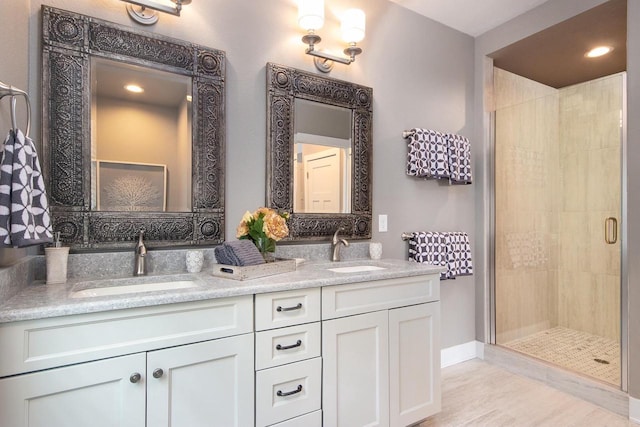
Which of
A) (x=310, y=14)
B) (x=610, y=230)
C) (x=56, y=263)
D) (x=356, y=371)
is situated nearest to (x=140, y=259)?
(x=56, y=263)

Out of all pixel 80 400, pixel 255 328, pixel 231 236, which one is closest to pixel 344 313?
pixel 255 328

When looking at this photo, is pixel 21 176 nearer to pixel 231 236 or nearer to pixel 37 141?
pixel 37 141

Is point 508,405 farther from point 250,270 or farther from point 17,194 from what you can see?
point 17,194

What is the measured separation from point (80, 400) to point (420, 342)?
147cm

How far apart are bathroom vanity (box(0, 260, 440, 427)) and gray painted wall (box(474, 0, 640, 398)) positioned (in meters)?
1.19

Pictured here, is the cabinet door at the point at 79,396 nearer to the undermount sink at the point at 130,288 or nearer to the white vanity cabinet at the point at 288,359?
the undermount sink at the point at 130,288

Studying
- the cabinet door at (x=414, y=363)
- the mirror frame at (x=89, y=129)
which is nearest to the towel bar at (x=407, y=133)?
the cabinet door at (x=414, y=363)

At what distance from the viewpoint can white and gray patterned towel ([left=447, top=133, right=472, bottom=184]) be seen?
2617 mm

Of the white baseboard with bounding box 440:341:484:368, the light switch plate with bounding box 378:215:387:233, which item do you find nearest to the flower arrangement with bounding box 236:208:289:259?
the light switch plate with bounding box 378:215:387:233

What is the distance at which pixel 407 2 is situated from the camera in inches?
98.9

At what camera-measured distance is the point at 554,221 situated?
126 inches

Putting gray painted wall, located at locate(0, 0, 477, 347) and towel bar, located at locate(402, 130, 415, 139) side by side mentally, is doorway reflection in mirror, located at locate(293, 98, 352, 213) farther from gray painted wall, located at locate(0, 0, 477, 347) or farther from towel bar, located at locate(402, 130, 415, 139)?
towel bar, located at locate(402, 130, 415, 139)

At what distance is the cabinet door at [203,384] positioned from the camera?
3.86ft

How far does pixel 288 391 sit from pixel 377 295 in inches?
23.0
